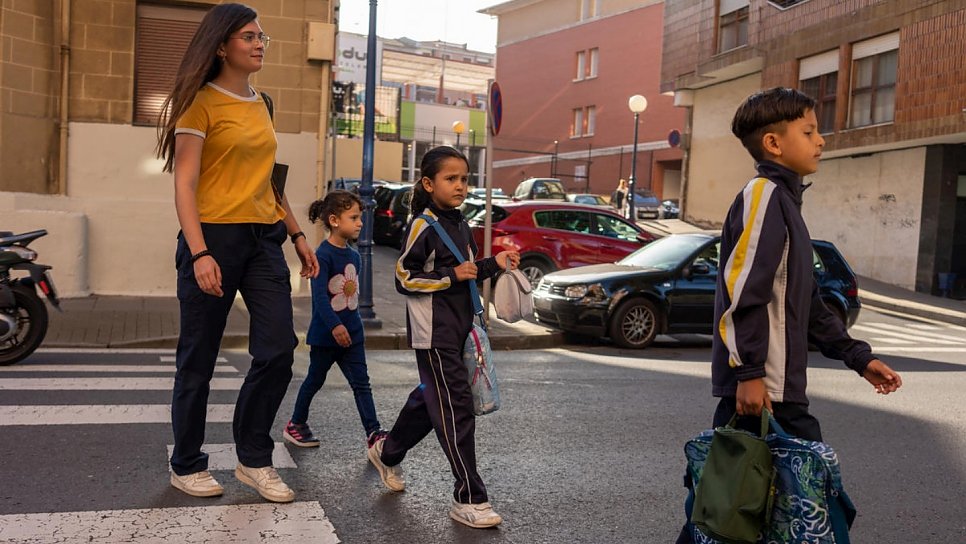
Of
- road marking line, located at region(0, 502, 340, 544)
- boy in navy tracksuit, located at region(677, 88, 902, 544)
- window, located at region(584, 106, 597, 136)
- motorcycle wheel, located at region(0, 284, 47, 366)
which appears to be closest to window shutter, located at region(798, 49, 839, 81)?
motorcycle wheel, located at region(0, 284, 47, 366)

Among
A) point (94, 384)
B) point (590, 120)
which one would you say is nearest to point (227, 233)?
point (94, 384)

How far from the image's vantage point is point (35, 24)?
13.7m

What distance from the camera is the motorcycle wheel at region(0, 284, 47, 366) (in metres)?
8.24

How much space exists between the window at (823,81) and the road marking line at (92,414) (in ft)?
76.2

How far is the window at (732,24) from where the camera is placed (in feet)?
103

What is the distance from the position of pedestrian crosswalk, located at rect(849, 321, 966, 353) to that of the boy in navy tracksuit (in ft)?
35.0

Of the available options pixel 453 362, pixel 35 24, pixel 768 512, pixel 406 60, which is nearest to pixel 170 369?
pixel 453 362

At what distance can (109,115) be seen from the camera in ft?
47.2

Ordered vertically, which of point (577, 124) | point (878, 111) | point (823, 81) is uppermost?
point (577, 124)

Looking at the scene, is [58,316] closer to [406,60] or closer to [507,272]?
[507,272]

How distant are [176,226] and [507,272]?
11.2m

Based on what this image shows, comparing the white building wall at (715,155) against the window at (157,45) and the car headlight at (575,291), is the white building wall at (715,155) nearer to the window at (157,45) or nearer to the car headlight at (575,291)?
the car headlight at (575,291)

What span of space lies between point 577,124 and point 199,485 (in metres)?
52.8

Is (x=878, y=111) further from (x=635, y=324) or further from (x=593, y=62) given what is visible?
(x=593, y=62)
